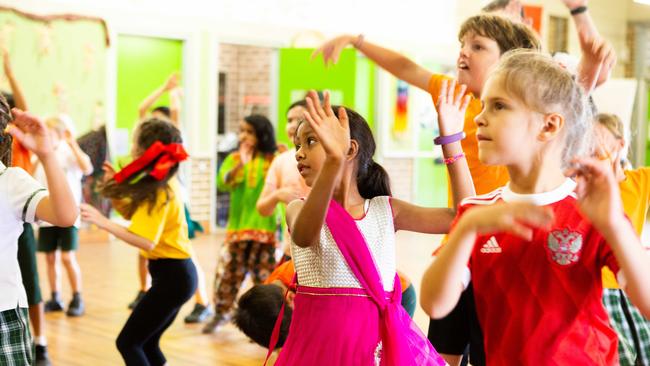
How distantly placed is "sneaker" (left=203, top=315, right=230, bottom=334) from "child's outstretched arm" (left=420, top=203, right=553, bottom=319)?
13.5 feet

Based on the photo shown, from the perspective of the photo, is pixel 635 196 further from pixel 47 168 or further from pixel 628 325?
pixel 47 168

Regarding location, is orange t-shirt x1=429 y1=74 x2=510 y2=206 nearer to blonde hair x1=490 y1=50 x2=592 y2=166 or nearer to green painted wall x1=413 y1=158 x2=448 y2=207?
blonde hair x1=490 y1=50 x2=592 y2=166

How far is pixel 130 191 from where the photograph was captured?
4.22 m

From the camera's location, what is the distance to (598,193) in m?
1.50

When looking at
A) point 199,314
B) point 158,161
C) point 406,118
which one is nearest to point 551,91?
point 158,161

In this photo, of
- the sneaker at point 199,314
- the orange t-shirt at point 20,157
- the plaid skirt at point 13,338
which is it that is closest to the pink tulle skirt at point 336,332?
the plaid skirt at point 13,338

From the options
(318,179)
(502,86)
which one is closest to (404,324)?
(318,179)

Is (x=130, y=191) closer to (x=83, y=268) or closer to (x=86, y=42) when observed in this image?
(x=83, y=268)

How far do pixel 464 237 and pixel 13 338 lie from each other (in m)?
1.42

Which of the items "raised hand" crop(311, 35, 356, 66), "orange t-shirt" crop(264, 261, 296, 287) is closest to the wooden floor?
"orange t-shirt" crop(264, 261, 296, 287)

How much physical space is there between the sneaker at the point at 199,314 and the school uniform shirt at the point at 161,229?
1872mm

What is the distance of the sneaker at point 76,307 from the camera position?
6.11m

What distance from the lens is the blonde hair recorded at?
1800 mm

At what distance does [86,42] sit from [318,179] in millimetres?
9082
